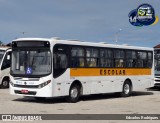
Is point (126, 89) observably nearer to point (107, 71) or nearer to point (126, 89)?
point (126, 89)

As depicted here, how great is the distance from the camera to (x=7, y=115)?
46.1ft

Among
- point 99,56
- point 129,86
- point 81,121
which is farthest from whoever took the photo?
point 129,86

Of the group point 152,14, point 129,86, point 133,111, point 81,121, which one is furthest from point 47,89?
point 152,14

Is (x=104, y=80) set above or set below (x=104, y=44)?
below

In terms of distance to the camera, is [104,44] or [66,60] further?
[104,44]

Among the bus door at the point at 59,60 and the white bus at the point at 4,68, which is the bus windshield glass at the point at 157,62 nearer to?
the white bus at the point at 4,68

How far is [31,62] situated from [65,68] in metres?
1.48

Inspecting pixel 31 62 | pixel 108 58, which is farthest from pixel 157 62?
pixel 31 62

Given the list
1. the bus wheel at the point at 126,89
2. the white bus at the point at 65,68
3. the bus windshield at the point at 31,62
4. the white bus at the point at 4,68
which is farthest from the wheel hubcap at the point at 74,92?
the white bus at the point at 4,68

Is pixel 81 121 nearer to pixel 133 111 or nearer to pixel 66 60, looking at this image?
pixel 133 111

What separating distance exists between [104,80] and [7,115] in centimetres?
878

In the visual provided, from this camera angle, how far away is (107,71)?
22219 mm

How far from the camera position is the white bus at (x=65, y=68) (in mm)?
18578

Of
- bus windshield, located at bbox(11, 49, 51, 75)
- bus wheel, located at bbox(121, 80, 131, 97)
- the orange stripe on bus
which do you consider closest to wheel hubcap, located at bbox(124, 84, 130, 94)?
bus wheel, located at bbox(121, 80, 131, 97)
